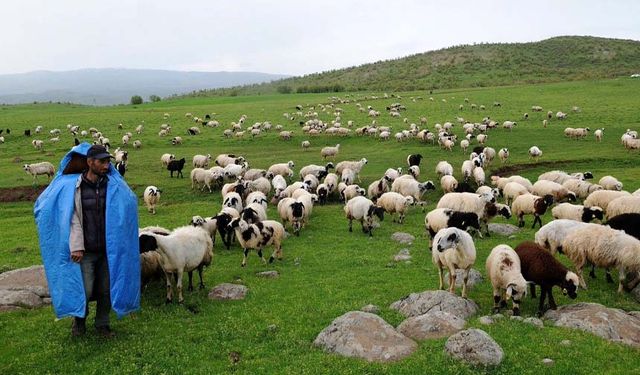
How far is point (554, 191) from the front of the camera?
878 inches

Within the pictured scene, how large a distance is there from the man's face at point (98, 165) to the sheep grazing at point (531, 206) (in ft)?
54.2

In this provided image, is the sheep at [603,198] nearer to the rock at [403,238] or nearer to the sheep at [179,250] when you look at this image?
the rock at [403,238]

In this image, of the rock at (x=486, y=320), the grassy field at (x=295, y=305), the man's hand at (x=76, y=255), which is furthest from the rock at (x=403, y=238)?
the man's hand at (x=76, y=255)

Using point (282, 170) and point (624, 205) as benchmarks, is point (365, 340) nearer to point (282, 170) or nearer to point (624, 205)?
point (624, 205)

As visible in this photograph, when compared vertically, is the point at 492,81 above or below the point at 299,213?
above

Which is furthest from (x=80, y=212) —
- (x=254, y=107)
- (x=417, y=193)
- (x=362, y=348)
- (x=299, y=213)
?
(x=254, y=107)

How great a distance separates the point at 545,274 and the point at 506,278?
95 cm

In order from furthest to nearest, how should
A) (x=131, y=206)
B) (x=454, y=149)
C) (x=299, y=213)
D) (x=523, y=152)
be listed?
(x=454, y=149) < (x=523, y=152) < (x=299, y=213) < (x=131, y=206)

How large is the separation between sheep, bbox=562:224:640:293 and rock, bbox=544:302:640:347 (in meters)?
2.74

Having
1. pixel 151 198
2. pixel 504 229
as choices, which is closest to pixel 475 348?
pixel 504 229

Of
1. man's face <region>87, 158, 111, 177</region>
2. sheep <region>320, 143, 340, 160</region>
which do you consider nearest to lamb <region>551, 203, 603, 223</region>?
man's face <region>87, 158, 111, 177</region>

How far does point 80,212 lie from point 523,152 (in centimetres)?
3207

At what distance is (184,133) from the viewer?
48500mm

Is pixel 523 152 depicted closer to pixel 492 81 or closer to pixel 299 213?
pixel 299 213
